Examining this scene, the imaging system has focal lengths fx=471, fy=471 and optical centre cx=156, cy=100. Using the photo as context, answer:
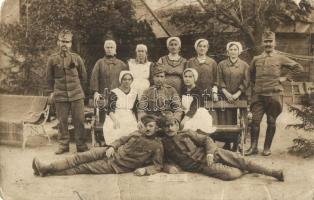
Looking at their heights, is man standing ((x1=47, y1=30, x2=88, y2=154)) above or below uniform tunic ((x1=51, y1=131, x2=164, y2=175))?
above

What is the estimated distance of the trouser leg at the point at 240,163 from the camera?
355cm

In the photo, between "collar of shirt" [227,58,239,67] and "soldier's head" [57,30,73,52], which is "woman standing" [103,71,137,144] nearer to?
"soldier's head" [57,30,73,52]

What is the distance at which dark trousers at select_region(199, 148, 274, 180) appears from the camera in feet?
11.6

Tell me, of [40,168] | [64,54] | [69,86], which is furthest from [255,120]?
[40,168]

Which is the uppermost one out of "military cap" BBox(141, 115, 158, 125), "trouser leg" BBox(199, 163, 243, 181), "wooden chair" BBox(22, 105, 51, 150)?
"military cap" BBox(141, 115, 158, 125)

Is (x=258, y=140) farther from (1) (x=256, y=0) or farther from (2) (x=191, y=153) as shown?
(1) (x=256, y=0)

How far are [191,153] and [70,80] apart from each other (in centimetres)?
110

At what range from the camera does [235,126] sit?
3619mm

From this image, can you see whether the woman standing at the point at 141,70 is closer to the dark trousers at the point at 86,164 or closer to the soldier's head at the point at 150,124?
the soldier's head at the point at 150,124

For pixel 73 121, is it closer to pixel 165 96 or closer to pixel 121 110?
pixel 121 110

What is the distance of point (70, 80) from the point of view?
3.70 meters

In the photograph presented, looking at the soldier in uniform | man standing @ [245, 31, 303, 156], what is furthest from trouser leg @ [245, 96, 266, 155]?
the soldier in uniform

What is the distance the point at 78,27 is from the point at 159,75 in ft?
2.45

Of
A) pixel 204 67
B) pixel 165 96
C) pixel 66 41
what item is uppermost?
pixel 66 41
